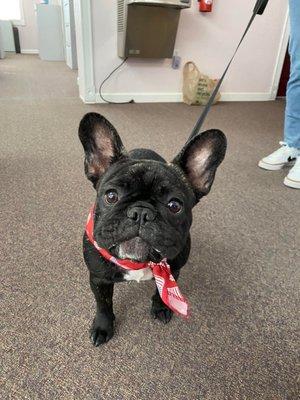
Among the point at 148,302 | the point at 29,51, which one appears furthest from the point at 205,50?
the point at 29,51

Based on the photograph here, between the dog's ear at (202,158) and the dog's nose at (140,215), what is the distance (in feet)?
0.72

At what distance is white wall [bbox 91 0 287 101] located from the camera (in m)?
3.10

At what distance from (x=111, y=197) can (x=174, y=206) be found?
143mm

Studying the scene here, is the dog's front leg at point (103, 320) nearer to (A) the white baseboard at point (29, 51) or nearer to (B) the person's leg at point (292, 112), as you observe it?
(B) the person's leg at point (292, 112)

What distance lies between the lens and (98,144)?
77 cm

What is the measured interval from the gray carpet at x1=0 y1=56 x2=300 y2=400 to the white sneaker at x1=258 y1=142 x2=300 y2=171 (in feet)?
0.18

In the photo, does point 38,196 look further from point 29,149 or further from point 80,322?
point 80,322

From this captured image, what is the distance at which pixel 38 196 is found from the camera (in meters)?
1.52

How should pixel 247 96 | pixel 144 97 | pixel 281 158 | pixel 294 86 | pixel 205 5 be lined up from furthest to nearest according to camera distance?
1. pixel 247 96
2. pixel 144 97
3. pixel 205 5
4. pixel 281 158
5. pixel 294 86

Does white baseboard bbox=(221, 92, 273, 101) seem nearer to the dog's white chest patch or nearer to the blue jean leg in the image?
the blue jean leg

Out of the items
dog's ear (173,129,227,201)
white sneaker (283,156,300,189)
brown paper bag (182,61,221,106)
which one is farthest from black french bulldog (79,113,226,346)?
brown paper bag (182,61,221,106)

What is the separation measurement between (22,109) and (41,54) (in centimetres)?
476

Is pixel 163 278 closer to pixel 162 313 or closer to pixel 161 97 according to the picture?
pixel 162 313

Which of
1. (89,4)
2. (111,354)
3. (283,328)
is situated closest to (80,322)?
(111,354)
